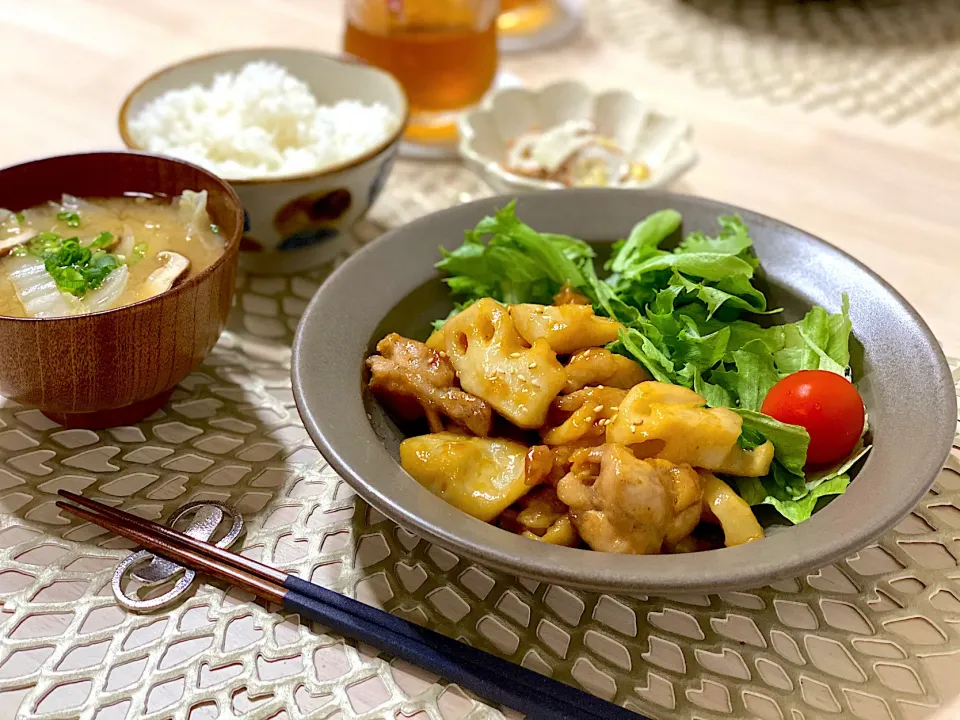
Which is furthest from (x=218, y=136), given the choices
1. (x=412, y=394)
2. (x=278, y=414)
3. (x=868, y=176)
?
(x=868, y=176)

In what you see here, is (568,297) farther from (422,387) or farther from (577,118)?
(577,118)

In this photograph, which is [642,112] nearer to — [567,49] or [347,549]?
[567,49]

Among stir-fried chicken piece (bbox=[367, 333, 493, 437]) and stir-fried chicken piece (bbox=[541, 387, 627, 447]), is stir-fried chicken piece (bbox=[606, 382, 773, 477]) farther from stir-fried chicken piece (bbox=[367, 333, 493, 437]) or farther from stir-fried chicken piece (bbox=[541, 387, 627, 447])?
stir-fried chicken piece (bbox=[367, 333, 493, 437])

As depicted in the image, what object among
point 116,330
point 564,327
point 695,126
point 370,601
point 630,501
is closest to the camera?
point 630,501

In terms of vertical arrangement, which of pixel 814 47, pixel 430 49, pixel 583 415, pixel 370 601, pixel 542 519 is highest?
pixel 814 47

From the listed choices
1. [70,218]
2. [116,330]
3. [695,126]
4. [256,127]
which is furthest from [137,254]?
[695,126]

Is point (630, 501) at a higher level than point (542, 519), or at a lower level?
higher
